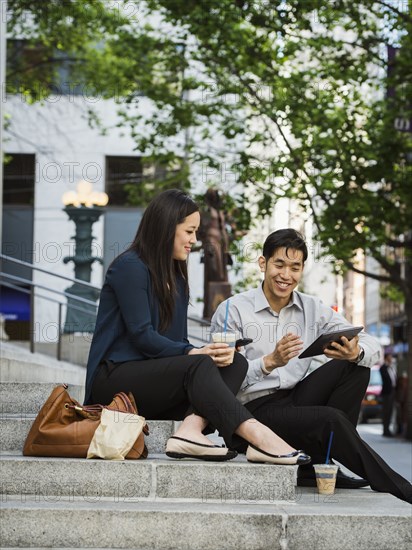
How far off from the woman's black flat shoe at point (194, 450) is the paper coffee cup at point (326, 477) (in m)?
0.47

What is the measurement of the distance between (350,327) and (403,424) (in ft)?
61.0

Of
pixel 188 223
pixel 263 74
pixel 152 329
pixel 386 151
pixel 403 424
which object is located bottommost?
pixel 403 424

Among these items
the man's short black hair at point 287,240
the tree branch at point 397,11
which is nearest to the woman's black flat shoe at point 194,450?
the man's short black hair at point 287,240

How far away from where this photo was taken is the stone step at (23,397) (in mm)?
7305

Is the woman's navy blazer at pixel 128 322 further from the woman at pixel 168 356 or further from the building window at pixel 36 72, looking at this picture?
the building window at pixel 36 72

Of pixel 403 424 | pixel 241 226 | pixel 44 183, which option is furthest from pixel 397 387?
pixel 44 183

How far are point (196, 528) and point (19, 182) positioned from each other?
32.7 metres

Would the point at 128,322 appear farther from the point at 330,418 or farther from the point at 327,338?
the point at 330,418

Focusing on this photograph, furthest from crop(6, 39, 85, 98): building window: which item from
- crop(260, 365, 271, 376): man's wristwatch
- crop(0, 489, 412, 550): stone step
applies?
crop(0, 489, 412, 550): stone step

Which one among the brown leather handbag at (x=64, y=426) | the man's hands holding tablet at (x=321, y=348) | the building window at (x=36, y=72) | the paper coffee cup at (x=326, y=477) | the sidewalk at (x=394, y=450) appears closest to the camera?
the brown leather handbag at (x=64, y=426)

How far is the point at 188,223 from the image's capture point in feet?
20.2

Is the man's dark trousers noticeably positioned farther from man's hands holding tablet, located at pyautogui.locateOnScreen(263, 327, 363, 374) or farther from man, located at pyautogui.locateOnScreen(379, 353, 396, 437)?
man, located at pyautogui.locateOnScreen(379, 353, 396, 437)

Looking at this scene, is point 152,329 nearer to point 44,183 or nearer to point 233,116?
point 233,116

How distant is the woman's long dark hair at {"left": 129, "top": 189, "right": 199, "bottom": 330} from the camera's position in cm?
612
